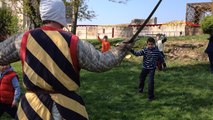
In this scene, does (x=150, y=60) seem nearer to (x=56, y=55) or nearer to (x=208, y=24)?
(x=56, y=55)

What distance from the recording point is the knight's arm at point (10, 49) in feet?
12.4

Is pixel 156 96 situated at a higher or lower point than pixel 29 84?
lower

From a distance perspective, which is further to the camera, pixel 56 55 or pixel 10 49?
pixel 10 49

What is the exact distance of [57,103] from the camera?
3602mm

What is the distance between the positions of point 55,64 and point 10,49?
0.51 meters

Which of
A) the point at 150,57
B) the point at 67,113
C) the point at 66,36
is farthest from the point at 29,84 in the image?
the point at 150,57

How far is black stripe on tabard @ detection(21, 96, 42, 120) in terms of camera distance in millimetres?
3646

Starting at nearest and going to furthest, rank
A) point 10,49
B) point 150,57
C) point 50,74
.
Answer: point 50,74 < point 10,49 < point 150,57

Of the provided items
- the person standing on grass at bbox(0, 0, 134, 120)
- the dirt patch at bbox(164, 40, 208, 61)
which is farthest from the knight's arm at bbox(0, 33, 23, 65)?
the dirt patch at bbox(164, 40, 208, 61)

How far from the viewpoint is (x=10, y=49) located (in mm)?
3857

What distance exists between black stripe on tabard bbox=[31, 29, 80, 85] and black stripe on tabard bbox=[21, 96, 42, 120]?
42 centimetres

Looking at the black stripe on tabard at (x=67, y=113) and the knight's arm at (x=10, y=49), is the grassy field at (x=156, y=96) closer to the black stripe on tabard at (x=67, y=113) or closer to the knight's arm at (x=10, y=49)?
the knight's arm at (x=10, y=49)

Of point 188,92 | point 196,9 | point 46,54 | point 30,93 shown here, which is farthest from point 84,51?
point 196,9

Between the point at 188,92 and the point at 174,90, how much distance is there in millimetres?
468
